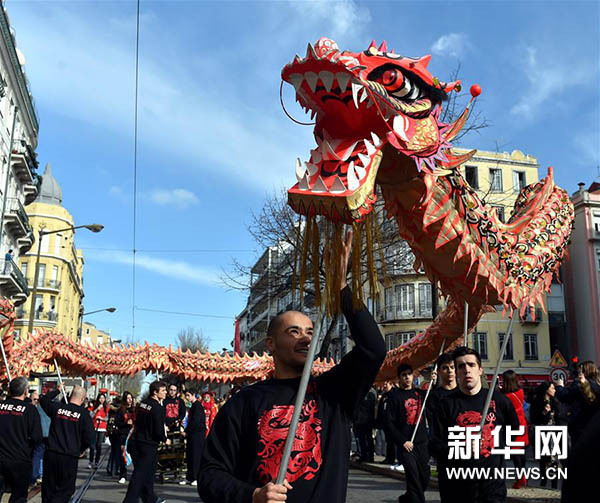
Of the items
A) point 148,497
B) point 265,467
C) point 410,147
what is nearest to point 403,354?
point 148,497

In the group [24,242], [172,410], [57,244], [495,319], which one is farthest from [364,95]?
[57,244]

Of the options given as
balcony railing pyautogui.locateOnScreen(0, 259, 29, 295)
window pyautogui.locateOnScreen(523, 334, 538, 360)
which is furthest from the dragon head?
window pyautogui.locateOnScreen(523, 334, 538, 360)

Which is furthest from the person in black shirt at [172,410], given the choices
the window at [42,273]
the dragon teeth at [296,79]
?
the window at [42,273]

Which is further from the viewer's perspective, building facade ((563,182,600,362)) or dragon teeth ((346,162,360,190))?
building facade ((563,182,600,362))

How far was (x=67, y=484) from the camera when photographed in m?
6.95

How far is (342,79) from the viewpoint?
10.8 feet

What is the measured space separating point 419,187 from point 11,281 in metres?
32.7

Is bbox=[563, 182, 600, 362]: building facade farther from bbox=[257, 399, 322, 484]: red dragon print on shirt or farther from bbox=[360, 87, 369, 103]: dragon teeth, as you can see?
bbox=[257, 399, 322, 484]: red dragon print on shirt

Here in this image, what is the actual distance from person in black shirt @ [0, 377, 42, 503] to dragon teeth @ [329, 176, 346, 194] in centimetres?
535

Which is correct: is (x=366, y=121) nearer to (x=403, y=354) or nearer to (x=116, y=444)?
(x=403, y=354)

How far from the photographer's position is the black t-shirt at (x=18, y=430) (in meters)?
Answer: 6.72

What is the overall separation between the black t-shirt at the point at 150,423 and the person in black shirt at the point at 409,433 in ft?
9.42

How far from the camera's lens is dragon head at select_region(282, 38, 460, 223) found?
3.00 meters

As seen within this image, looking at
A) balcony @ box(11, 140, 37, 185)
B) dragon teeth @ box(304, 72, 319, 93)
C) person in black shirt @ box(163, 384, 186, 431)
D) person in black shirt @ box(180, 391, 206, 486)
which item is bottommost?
person in black shirt @ box(180, 391, 206, 486)
